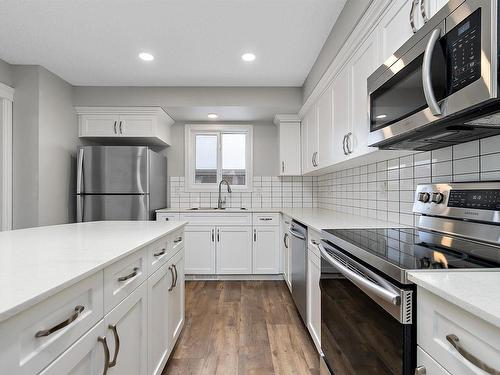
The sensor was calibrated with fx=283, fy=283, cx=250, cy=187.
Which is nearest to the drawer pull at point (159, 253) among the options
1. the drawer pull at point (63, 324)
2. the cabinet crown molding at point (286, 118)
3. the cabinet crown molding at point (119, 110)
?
the drawer pull at point (63, 324)

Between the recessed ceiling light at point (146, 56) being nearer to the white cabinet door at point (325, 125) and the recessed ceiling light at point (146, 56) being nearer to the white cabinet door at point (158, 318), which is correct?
the white cabinet door at point (325, 125)

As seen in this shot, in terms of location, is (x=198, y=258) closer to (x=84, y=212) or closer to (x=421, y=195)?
(x=84, y=212)

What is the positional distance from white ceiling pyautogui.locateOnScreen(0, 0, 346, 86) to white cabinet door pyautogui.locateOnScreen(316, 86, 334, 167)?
455 mm

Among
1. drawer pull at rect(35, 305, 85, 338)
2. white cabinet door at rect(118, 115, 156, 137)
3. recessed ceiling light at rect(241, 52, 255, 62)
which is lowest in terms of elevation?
drawer pull at rect(35, 305, 85, 338)

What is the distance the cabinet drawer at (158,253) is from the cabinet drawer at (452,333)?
45.2 inches

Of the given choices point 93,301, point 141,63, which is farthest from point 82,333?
point 141,63

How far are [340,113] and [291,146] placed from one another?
153 cm

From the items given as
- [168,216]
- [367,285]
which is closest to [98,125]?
[168,216]

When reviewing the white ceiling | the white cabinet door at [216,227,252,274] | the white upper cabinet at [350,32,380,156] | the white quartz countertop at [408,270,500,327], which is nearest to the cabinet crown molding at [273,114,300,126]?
the white ceiling

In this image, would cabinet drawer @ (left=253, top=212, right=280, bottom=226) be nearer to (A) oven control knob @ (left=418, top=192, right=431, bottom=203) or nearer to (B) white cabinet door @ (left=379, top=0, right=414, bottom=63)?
(A) oven control knob @ (left=418, top=192, right=431, bottom=203)

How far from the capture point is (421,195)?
4.87 feet

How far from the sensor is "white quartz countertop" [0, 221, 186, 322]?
24.6 inches

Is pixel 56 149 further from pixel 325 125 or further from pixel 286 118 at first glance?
pixel 325 125

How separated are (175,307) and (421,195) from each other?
1645 mm
